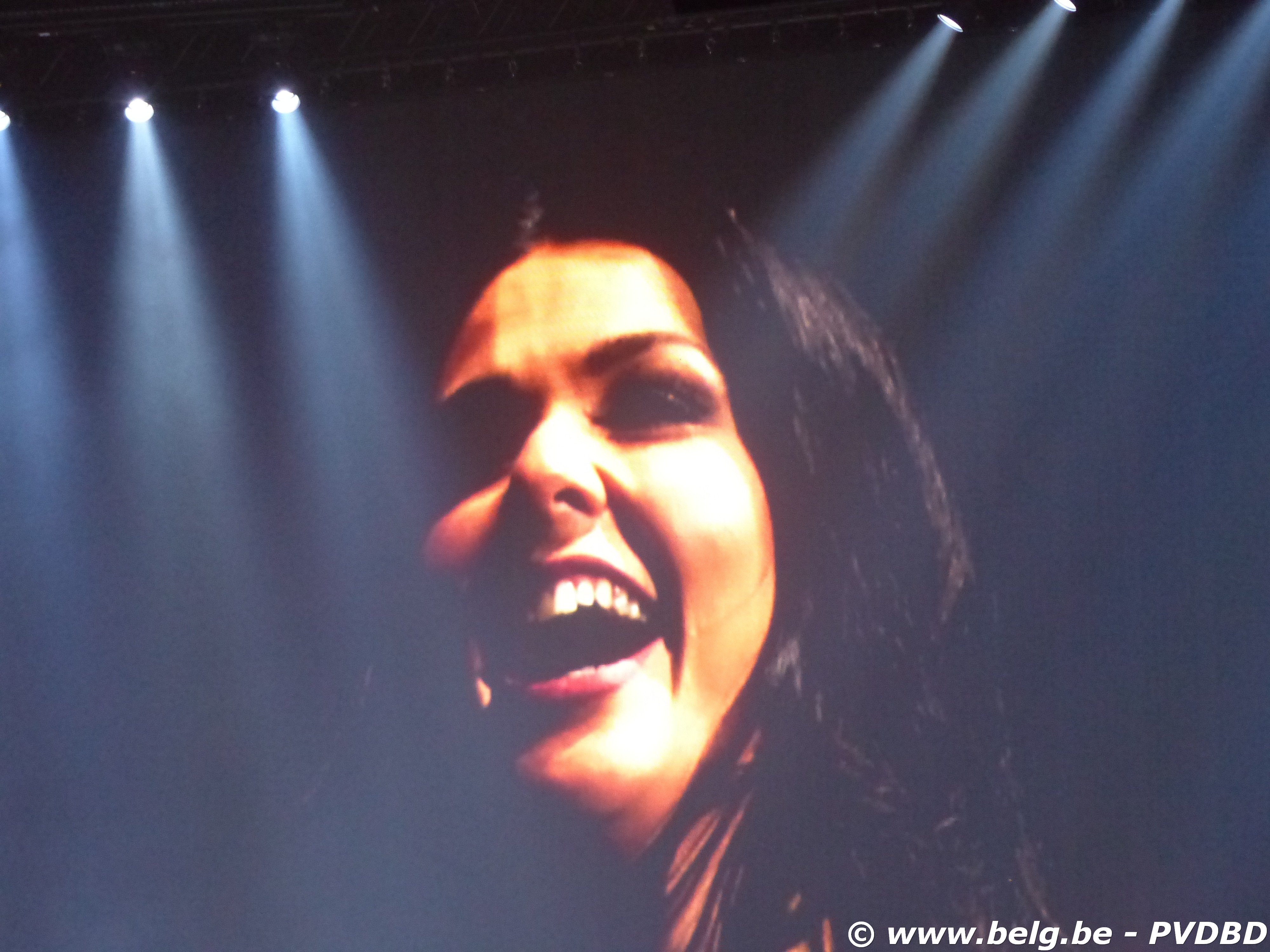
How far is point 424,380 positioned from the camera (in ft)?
16.3

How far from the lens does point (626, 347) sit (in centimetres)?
488

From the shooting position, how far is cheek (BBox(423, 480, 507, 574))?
4.79 meters

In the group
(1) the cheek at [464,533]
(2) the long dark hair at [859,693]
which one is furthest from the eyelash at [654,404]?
(1) the cheek at [464,533]

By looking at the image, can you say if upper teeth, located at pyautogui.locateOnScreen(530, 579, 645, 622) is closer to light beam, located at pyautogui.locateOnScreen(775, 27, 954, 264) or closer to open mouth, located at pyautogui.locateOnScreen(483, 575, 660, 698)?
open mouth, located at pyautogui.locateOnScreen(483, 575, 660, 698)

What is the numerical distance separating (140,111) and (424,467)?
1.63 meters

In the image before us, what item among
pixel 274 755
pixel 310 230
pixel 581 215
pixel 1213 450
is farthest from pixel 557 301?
pixel 1213 450

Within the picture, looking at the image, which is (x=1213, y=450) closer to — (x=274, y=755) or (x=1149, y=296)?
(x=1149, y=296)

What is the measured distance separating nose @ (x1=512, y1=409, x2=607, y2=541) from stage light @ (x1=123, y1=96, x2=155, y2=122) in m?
1.78

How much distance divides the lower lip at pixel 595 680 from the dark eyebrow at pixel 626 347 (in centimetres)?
87

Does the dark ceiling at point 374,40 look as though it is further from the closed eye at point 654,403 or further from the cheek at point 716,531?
the cheek at point 716,531

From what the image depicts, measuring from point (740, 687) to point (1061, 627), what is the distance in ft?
3.03

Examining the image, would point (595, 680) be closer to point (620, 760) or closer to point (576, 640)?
point (576, 640)

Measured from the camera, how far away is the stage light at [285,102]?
17.3 ft

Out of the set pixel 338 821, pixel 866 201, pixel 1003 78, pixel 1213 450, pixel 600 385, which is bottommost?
pixel 338 821
